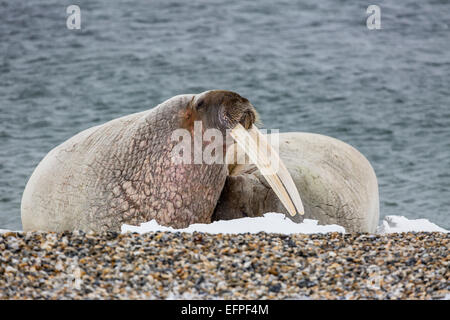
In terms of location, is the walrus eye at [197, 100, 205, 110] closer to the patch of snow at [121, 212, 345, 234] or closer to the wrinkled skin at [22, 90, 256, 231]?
the wrinkled skin at [22, 90, 256, 231]

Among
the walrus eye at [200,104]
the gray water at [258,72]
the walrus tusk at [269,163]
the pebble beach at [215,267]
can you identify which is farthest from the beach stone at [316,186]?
the gray water at [258,72]

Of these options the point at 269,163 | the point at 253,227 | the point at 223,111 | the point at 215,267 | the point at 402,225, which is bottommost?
the point at 402,225

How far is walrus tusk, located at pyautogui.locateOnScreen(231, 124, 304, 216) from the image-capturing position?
21.8ft

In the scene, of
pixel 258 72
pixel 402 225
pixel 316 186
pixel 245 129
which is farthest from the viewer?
pixel 258 72

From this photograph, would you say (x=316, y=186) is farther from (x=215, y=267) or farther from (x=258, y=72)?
(x=258, y=72)

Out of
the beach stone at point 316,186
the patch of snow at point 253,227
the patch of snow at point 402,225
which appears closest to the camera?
the patch of snow at point 253,227

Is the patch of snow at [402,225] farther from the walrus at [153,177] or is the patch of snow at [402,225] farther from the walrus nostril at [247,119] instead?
the walrus nostril at [247,119]

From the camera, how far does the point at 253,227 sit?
673cm

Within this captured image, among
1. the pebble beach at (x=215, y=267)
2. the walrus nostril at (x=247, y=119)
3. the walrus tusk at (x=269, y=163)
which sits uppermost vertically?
the walrus nostril at (x=247, y=119)

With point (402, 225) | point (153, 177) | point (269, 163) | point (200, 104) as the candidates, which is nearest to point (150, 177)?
point (153, 177)

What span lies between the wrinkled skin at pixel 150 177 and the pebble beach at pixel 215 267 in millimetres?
794

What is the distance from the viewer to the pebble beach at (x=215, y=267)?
5164 mm

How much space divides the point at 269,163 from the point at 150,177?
941 mm
